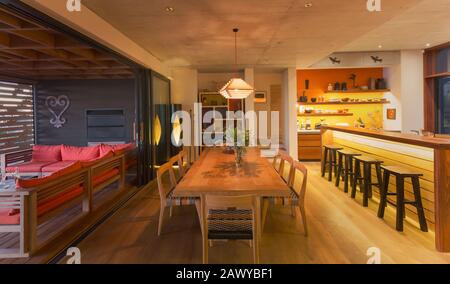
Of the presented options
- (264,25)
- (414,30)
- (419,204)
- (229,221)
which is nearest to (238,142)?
(229,221)

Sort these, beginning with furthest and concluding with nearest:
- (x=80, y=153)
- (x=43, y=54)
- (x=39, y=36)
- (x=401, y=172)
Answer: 1. (x=80, y=153)
2. (x=43, y=54)
3. (x=39, y=36)
4. (x=401, y=172)

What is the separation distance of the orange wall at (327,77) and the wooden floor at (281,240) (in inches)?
195

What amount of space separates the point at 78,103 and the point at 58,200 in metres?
5.54

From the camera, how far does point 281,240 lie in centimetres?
332

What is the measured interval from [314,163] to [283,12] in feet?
17.2

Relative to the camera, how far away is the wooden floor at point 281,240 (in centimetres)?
291

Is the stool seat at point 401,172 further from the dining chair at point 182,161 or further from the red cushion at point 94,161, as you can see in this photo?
the red cushion at point 94,161

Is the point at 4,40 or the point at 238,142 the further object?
the point at 4,40

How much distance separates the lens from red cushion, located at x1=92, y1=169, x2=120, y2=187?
4.70m

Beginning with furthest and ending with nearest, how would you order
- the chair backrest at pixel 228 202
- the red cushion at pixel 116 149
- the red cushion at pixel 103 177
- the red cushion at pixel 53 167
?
the red cushion at pixel 53 167 < the red cushion at pixel 116 149 < the red cushion at pixel 103 177 < the chair backrest at pixel 228 202

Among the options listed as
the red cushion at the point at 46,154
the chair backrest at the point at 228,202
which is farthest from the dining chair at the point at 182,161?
the red cushion at the point at 46,154

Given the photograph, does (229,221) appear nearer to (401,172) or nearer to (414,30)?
(401,172)

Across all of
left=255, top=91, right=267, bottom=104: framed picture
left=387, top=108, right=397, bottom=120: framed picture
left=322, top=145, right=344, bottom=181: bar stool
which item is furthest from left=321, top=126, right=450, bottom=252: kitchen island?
left=255, top=91, right=267, bottom=104: framed picture

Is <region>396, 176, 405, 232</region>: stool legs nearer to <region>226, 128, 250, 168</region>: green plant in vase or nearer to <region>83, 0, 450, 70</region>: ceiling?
<region>226, 128, 250, 168</region>: green plant in vase
